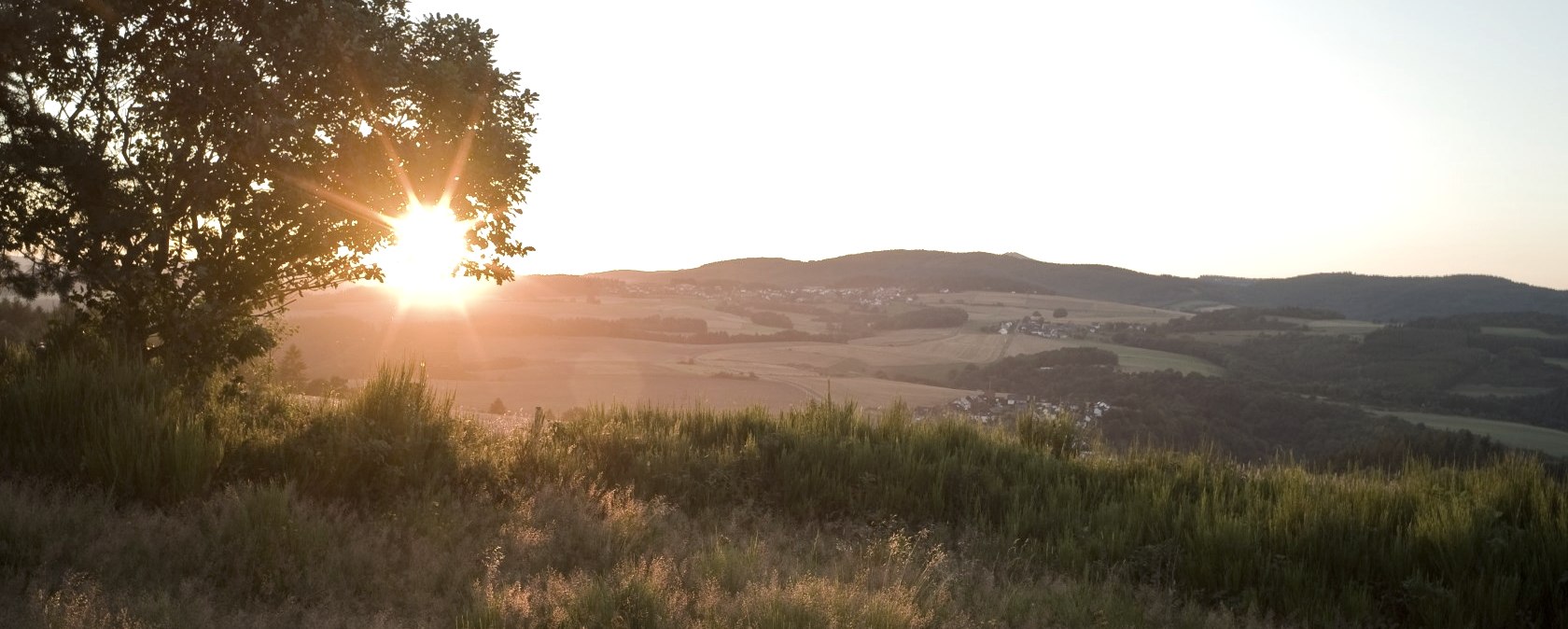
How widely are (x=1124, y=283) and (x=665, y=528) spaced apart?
451ft

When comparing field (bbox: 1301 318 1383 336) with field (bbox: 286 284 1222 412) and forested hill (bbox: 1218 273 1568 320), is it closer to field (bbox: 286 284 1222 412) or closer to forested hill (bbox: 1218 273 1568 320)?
field (bbox: 286 284 1222 412)

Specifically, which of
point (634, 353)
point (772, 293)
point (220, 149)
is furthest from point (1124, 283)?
point (220, 149)

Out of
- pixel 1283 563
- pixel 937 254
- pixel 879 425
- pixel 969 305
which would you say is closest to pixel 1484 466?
pixel 1283 563

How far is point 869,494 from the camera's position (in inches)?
344

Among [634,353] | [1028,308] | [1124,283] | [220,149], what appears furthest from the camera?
[1124,283]

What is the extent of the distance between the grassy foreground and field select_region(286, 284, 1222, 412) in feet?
46.7

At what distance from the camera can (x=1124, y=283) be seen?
13475cm

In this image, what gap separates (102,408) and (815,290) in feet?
338

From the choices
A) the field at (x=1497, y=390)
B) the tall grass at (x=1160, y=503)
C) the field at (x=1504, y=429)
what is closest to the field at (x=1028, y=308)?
the field at (x=1497, y=390)

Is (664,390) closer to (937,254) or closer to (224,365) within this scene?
(224,365)

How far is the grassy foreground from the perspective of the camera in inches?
212

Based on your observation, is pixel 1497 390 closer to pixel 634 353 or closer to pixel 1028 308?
pixel 1028 308

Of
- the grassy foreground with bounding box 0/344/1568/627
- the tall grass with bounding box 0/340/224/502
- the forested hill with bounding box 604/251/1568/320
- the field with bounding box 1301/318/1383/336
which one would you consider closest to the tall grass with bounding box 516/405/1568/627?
the grassy foreground with bounding box 0/344/1568/627

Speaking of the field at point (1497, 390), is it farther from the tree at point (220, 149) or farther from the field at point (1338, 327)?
the tree at point (220, 149)
